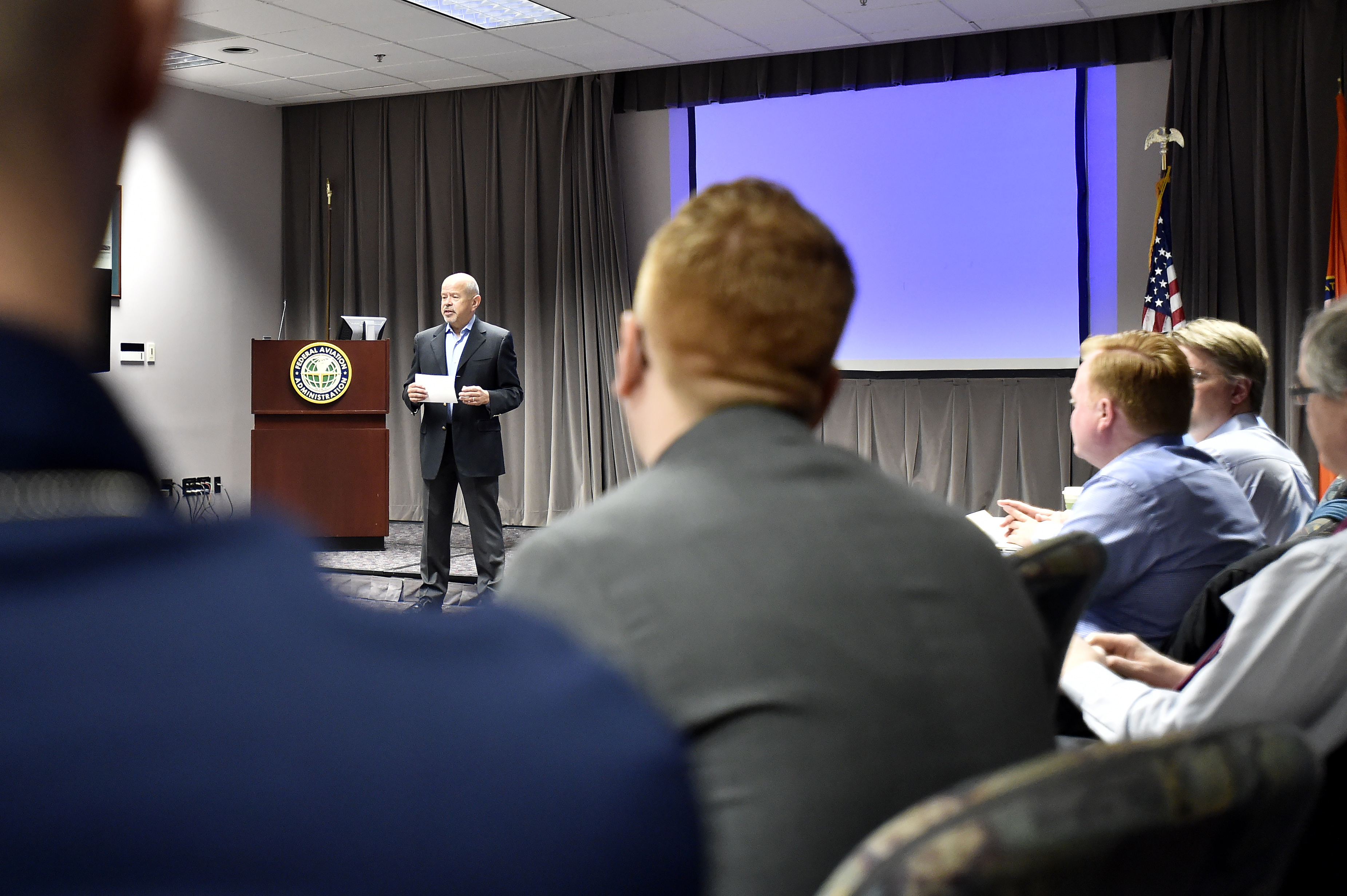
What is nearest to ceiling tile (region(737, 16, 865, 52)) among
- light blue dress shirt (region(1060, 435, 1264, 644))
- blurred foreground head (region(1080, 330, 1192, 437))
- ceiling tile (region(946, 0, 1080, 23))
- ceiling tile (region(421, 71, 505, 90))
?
ceiling tile (region(946, 0, 1080, 23))

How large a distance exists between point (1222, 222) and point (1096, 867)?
23.1 feet

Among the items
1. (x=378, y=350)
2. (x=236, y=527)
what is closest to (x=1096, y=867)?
(x=236, y=527)

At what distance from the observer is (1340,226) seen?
239 inches

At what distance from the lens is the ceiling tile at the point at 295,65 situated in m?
7.63

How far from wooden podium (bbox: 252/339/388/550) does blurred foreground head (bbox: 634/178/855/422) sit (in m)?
6.26

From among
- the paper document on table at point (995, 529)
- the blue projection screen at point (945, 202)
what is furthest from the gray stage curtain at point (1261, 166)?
the paper document on table at point (995, 529)

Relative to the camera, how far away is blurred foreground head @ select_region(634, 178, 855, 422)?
105 centimetres

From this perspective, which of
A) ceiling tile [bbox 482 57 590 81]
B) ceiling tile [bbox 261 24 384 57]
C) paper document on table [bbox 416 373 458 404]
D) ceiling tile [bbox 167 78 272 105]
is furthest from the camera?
ceiling tile [bbox 167 78 272 105]

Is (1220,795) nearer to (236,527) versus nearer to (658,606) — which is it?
(658,606)

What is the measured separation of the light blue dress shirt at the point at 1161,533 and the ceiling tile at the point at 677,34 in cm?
501

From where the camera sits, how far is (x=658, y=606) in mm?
674

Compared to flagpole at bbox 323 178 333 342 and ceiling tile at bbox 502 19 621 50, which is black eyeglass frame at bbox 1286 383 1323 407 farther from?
flagpole at bbox 323 178 333 342

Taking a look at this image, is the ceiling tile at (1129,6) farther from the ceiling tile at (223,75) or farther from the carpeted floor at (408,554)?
the ceiling tile at (223,75)

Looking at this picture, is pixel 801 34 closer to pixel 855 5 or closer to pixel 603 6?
pixel 855 5
